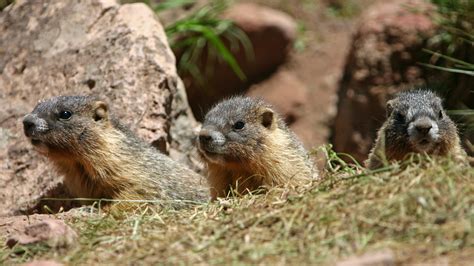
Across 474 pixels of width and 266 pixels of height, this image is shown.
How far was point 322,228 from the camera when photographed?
18.5ft

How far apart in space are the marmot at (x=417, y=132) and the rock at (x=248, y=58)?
227 inches

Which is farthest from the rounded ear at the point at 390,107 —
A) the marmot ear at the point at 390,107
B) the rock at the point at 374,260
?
the rock at the point at 374,260

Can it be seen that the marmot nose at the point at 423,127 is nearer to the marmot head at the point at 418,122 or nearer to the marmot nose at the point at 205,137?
the marmot head at the point at 418,122

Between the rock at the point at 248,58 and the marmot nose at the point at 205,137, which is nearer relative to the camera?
the marmot nose at the point at 205,137

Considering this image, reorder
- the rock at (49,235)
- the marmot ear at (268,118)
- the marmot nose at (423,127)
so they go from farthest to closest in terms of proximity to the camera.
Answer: the marmot ear at (268,118), the marmot nose at (423,127), the rock at (49,235)

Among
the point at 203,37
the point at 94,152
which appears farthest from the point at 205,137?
the point at 203,37

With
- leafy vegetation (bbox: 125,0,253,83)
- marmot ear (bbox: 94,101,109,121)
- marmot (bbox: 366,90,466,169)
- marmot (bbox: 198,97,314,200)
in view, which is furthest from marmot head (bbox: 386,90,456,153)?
leafy vegetation (bbox: 125,0,253,83)

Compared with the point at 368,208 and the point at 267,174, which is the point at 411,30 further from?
the point at 368,208

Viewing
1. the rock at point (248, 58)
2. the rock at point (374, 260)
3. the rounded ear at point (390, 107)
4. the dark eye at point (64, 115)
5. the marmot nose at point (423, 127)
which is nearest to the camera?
the rock at point (374, 260)

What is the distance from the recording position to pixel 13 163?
379 inches

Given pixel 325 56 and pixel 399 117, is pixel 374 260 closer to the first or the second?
pixel 399 117

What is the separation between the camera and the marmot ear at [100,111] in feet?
28.2

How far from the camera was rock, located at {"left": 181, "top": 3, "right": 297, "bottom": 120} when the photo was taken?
13398 millimetres

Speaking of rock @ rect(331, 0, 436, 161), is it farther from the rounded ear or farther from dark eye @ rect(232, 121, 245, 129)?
dark eye @ rect(232, 121, 245, 129)
